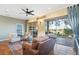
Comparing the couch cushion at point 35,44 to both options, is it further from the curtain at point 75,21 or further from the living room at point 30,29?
the curtain at point 75,21

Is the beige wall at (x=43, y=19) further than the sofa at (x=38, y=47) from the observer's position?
No

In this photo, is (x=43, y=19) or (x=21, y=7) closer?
(x=21, y=7)

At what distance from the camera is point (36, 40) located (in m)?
3.22

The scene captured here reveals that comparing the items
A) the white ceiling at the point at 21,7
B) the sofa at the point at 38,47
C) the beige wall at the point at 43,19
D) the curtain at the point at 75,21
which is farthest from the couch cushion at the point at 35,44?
the curtain at the point at 75,21

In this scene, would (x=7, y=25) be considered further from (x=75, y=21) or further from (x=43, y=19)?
(x=75, y=21)

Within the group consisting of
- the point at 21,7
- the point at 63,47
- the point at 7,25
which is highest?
the point at 21,7

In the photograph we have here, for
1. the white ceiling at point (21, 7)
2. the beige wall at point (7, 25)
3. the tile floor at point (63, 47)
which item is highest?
the white ceiling at point (21, 7)

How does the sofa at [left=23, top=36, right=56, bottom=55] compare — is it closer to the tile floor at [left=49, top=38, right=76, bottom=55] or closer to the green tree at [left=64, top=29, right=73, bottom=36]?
the tile floor at [left=49, top=38, right=76, bottom=55]

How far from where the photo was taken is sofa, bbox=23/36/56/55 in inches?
126

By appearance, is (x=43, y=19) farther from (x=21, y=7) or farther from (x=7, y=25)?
(x=7, y=25)

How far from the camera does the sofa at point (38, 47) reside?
3.21m

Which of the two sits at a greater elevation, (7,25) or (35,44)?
(7,25)

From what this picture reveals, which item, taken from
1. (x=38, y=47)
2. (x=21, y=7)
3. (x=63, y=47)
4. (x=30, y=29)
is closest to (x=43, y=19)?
(x=30, y=29)

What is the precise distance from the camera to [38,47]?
10.5 ft
